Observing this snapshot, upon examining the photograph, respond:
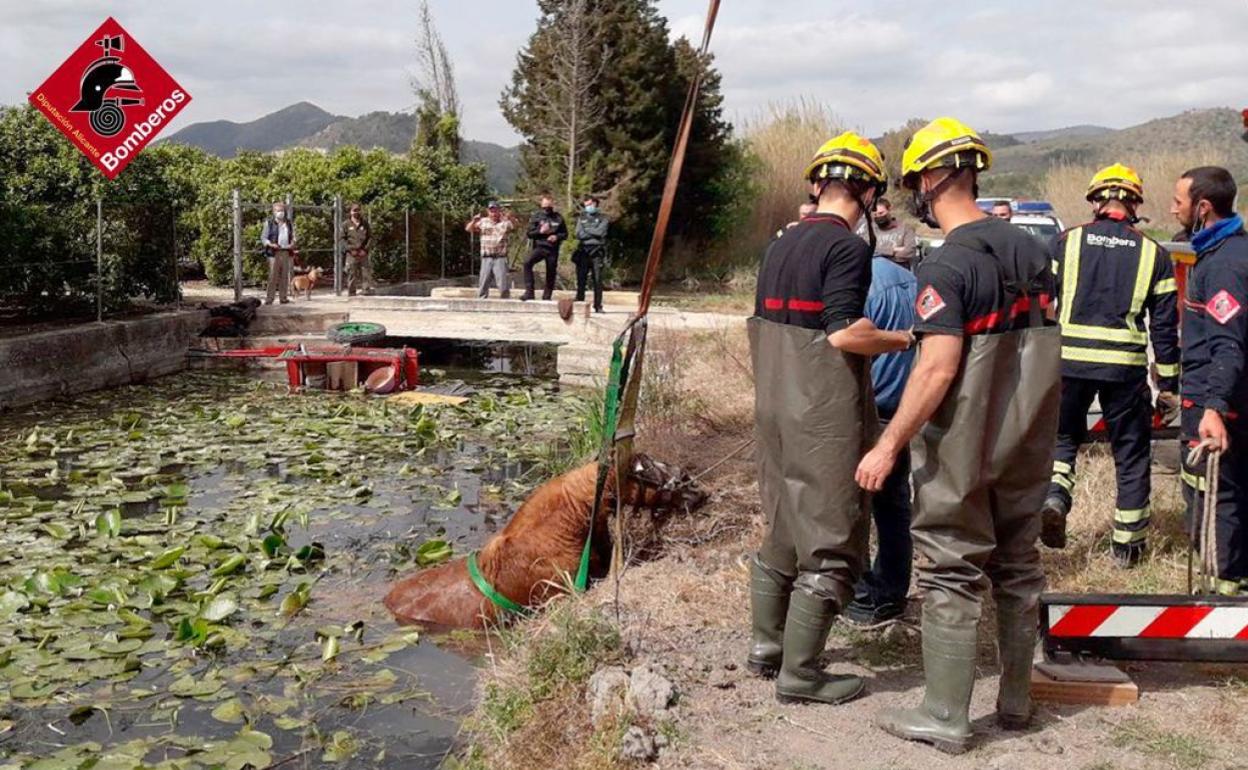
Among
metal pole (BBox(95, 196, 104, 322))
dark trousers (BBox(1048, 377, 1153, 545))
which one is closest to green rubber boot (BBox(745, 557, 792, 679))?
dark trousers (BBox(1048, 377, 1153, 545))

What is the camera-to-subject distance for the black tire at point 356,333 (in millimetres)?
13945

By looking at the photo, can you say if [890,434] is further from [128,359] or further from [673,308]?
[673,308]

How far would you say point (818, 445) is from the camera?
3639 mm

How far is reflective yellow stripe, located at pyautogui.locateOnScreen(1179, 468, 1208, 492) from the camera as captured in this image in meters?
4.79

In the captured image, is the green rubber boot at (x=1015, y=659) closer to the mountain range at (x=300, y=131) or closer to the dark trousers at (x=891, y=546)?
the dark trousers at (x=891, y=546)

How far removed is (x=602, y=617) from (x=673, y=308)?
12904 mm

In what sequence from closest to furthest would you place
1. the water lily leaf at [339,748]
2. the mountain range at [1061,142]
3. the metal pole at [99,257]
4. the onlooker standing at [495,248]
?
1. the water lily leaf at [339,748]
2. the metal pole at [99,257]
3. the onlooker standing at [495,248]
4. the mountain range at [1061,142]

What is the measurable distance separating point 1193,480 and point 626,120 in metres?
17.9

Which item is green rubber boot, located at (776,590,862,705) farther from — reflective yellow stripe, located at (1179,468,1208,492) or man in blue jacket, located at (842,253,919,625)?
reflective yellow stripe, located at (1179,468,1208,492)

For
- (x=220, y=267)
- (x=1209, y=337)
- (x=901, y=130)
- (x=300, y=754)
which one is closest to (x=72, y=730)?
(x=300, y=754)

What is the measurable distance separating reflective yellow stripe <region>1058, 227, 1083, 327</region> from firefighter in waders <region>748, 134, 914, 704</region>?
74.7 inches

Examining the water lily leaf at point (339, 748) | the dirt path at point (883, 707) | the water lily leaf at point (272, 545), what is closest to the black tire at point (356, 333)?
the water lily leaf at point (272, 545)

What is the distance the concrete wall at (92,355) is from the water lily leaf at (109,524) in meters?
5.16

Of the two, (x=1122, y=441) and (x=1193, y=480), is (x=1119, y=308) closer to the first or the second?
(x=1122, y=441)
